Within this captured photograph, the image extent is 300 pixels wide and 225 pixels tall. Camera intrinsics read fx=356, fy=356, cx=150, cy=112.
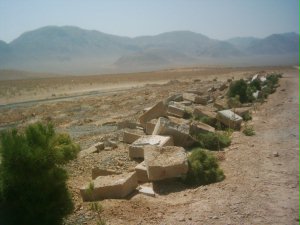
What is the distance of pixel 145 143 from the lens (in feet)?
32.6

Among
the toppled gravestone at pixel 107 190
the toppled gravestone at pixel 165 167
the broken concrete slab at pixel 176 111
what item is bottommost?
the toppled gravestone at pixel 107 190

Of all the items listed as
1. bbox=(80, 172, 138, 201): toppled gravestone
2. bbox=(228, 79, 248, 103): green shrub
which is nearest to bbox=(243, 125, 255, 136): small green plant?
bbox=(80, 172, 138, 201): toppled gravestone

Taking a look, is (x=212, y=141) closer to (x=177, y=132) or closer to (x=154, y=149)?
(x=177, y=132)

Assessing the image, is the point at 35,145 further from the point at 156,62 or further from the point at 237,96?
A: the point at 156,62

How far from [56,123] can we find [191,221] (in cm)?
1444

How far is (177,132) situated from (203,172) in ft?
8.44

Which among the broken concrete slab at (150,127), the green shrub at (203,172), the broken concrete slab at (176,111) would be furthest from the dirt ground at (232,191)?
the broken concrete slab at (176,111)

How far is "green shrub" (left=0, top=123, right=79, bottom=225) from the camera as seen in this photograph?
6.04 metres

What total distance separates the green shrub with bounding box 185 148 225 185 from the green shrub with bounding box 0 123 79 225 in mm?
2912

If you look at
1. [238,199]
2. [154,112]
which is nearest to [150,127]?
[154,112]

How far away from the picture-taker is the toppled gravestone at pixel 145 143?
9758 millimetres

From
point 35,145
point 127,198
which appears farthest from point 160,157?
point 35,145

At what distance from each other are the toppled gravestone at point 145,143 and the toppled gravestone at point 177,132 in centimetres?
38

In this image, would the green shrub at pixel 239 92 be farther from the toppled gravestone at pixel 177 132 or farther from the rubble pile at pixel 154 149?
the toppled gravestone at pixel 177 132
